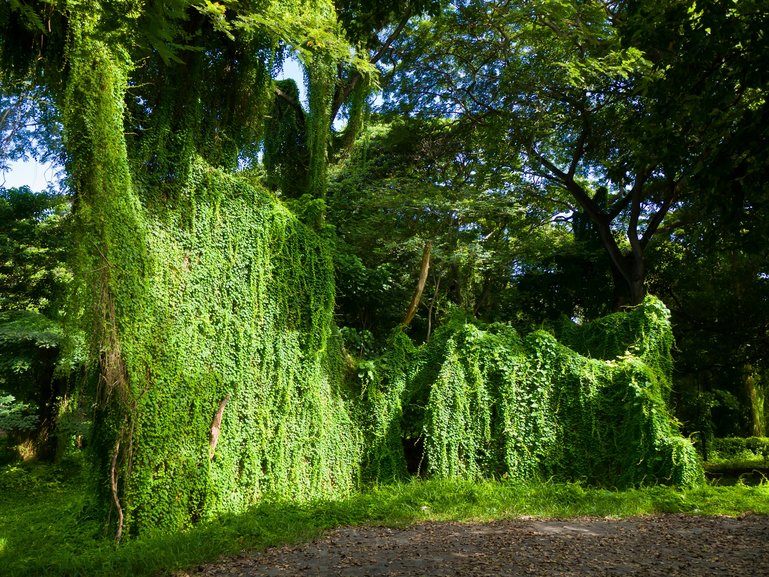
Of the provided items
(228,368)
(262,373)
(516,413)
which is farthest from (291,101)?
(516,413)

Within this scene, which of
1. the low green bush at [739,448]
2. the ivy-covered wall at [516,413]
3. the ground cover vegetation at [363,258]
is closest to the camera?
the ground cover vegetation at [363,258]

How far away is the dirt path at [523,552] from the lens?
5.56 meters

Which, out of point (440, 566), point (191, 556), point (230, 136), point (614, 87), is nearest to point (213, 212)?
point (230, 136)

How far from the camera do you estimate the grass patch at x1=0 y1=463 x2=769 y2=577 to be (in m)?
6.14

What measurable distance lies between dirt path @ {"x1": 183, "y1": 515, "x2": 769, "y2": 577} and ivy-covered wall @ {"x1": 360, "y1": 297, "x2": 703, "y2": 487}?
3.26 m

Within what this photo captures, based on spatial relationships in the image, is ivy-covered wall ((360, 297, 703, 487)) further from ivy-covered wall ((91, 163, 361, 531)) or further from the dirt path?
the dirt path

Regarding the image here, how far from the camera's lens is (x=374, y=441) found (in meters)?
11.1

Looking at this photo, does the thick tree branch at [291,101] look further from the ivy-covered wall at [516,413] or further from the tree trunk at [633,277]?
the tree trunk at [633,277]

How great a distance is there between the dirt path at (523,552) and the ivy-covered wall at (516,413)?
3263 millimetres

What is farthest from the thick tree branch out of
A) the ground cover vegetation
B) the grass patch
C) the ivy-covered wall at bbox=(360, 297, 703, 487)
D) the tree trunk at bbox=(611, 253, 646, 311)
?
the tree trunk at bbox=(611, 253, 646, 311)

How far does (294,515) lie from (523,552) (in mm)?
3092

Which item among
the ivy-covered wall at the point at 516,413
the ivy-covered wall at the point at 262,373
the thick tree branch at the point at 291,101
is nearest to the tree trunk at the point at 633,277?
the ivy-covered wall at the point at 262,373

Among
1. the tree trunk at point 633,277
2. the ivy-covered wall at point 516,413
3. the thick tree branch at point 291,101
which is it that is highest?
the thick tree branch at point 291,101

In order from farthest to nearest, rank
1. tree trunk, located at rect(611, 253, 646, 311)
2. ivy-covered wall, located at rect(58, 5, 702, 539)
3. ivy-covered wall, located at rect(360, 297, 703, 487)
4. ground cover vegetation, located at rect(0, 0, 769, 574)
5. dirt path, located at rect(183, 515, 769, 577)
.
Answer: tree trunk, located at rect(611, 253, 646, 311) → ivy-covered wall, located at rect(360, 297, 703, 487) → ivy-covered wall, located at rect(58, 5, 702, 539) → ground cover vegetation, located at rect(0, 0, 769, 574) → dirt path, located at rect(183, 515, 769, 577)
